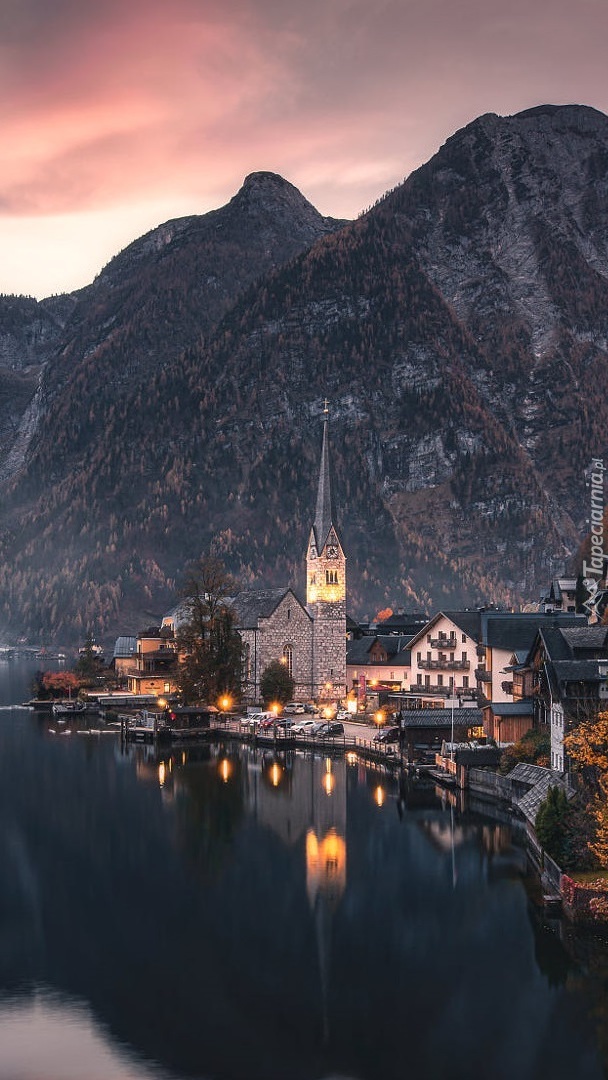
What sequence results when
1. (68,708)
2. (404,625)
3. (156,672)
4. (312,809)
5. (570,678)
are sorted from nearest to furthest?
(570,678) < (312,809) < (68,708) < (156,672) < (404,625)

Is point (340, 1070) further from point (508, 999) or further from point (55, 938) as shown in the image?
point (55, 938)

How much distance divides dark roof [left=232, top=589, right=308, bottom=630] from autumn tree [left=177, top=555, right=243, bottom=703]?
19.3 feet

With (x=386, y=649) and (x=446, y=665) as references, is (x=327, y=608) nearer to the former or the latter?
(x=386, y=649)

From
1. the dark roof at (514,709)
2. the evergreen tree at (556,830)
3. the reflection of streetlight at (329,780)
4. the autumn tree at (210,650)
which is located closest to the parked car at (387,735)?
the reflection of streetlight at (329,780)

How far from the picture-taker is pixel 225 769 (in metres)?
91.5

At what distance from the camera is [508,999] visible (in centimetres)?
4219

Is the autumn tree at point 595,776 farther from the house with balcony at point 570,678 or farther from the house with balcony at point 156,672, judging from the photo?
the house with balcony at point 156,672

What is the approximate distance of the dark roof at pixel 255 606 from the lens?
128 m

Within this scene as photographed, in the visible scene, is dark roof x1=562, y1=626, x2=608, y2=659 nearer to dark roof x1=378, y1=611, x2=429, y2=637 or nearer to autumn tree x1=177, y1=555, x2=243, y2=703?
autumn tree x1=177, y1=555, x2=243, y2=703

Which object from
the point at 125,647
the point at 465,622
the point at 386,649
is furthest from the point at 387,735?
the point at 125,647

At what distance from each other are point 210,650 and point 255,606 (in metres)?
12.9

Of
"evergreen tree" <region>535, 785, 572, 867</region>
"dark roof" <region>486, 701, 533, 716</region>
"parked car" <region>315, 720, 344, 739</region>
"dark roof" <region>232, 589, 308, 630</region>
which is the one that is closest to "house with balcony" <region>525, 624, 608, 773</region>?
"dark roof" <region>486, 701, 533, 716</region>

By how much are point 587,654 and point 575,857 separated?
53.9ft

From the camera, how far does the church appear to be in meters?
128
